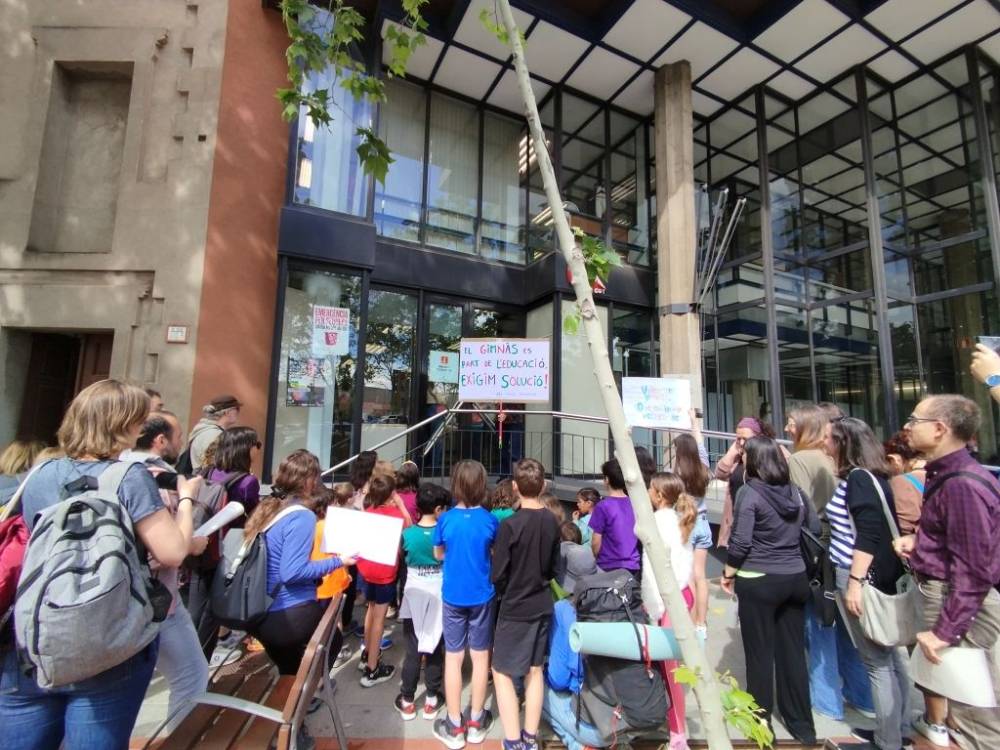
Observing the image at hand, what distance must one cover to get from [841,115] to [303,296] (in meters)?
10.6

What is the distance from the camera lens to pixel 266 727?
2291 millimetres

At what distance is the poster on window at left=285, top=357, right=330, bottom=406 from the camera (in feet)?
23.4

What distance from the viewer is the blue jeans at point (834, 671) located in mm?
3289

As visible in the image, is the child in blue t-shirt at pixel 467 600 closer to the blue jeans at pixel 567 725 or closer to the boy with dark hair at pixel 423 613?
the boy with dark hair at pixel 423 613

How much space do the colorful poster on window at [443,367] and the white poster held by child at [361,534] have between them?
601 centimetres

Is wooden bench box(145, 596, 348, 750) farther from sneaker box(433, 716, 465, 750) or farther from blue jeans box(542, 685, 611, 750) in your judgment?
blue jeans box(542, 685, 611, 750)

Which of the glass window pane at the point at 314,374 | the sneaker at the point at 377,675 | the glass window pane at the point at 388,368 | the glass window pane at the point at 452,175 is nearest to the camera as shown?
the sneaker at the point at 377,675

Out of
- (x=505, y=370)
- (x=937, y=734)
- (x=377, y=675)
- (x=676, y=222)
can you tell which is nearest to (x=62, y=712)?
(x=377, y=675)

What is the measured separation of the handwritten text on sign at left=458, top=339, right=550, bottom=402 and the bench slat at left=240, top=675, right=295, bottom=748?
4.32 meters

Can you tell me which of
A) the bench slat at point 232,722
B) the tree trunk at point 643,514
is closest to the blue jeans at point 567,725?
the bench slat at point 232,722

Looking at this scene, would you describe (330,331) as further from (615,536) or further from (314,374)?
(615,536)

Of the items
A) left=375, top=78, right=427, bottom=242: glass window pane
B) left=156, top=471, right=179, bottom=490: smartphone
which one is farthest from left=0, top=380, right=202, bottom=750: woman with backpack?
left=375, top=78, right=427, bottom=242: glass window pane

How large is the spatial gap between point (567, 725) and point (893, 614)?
1.87 m

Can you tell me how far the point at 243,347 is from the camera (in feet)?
23.2
